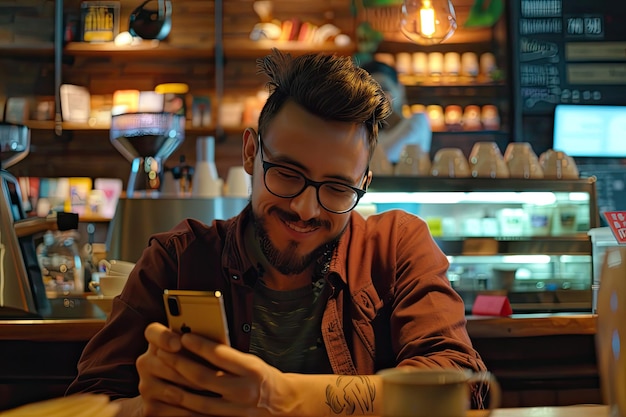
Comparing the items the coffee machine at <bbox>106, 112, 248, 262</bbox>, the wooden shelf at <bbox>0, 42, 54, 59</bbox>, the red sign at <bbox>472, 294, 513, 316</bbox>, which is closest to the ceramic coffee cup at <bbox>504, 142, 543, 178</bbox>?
the coffee machine at <bbox>106, 112, 248, 262</bbox>

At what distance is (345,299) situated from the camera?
1566 millimetres

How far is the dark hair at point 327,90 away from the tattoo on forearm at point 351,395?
0.51m

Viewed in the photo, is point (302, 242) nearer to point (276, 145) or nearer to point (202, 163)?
point (276, 145)

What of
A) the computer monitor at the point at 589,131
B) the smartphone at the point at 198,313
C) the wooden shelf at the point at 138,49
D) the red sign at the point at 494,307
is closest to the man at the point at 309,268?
the smartphone at the point at 198,313

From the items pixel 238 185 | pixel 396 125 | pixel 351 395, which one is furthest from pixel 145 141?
pixel 396 125

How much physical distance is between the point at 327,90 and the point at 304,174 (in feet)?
0.57

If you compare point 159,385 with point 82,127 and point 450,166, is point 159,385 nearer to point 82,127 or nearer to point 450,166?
point 450,166

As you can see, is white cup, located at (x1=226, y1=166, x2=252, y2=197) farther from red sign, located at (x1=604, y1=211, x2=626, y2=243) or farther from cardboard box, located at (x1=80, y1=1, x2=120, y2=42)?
cardboard box, located at (x1=80, y1=1, x2=120, y2=42)

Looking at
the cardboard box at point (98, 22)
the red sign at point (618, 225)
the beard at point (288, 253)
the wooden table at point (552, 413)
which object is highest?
the cardboard box at point (98, 22)

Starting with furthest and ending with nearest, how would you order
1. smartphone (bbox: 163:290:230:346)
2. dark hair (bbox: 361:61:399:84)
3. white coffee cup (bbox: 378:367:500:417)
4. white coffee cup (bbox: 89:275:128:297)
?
dark hair (bbox: 361:61:399:84) → white coffee cup (bbox: 89:275:128:297) → smartphone (bbox: 163:290:230:346) → white coffee cup (bbox: 378:367:500:417)

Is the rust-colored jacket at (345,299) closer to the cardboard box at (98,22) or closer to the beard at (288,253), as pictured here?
the beard at (288,253)

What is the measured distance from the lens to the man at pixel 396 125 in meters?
4.79

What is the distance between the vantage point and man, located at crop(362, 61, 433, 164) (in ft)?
15.7

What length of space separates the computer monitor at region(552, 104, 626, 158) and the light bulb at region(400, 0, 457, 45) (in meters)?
2.78
